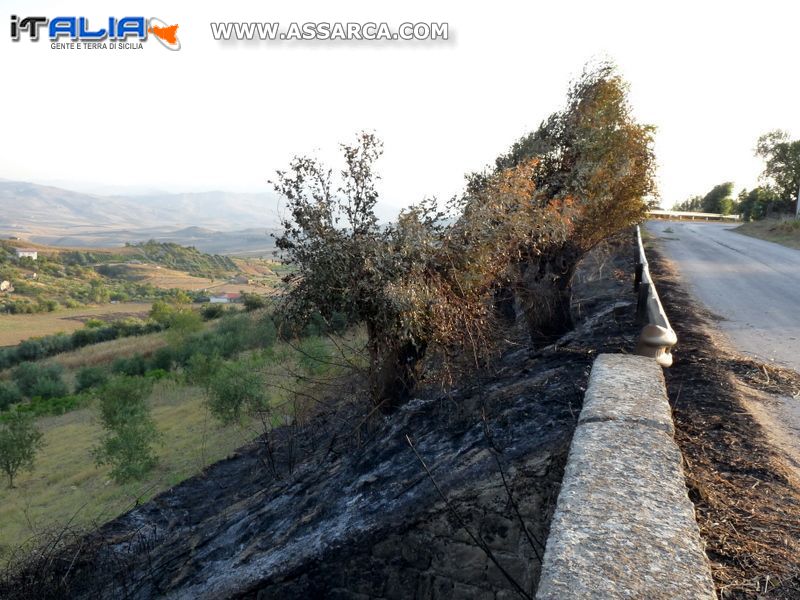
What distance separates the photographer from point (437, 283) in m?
6.38

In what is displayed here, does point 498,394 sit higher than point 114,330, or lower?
higher

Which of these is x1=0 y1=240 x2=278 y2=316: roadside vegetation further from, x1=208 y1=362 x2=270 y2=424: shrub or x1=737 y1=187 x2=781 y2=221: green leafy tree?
x1=737 y1=187 x2=781 y2=221: green leafy tree

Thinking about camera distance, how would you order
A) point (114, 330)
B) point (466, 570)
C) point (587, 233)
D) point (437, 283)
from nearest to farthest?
1. point (466, 570)
2. point (437, 283)
3. point (587, 233)
4. point (114, 330)

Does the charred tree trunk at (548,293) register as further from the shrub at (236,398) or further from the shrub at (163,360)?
the shrub at (163,360)

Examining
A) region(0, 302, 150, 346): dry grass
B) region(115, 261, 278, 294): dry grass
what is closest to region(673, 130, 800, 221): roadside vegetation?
region(0, 302, 150, 346): dry grass

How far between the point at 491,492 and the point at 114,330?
1823 inches

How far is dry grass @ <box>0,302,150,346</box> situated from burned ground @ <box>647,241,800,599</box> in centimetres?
5063

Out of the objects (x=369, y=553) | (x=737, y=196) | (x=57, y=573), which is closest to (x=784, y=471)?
(x=369, y=553)

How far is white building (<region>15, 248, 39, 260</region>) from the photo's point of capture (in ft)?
302

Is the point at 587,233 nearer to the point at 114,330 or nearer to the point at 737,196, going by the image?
the point at 114,330

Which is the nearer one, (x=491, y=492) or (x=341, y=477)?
(x=491, y=492)

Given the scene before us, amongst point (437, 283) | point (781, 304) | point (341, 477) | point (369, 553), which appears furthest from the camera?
point (781, 304)

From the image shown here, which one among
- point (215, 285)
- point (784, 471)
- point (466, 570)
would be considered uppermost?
point (784, 471)

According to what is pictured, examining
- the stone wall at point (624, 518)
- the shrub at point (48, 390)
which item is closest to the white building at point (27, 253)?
the shrub at point (48, 390)
